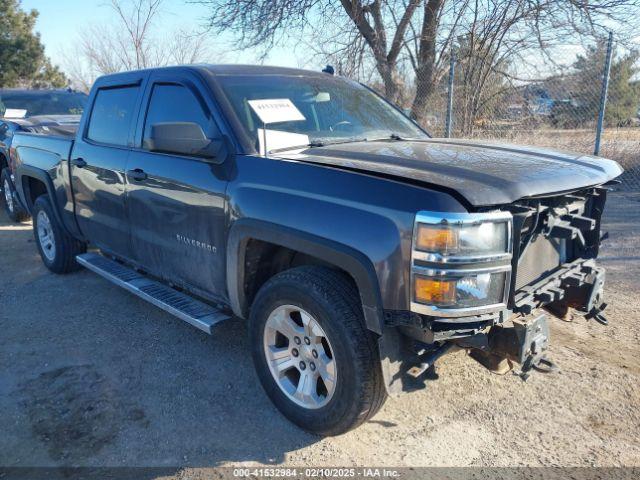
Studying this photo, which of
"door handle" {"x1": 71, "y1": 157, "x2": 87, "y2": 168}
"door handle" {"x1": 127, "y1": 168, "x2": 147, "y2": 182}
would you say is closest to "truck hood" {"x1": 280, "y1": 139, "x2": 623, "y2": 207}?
"door handle" {"x1": 127, "y1": 168, "x2": 147, "y2": 182}

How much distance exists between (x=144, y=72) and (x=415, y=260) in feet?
9.43

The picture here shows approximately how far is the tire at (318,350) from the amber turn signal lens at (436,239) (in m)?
0.55

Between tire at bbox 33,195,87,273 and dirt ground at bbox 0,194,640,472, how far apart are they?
1135 millimetres

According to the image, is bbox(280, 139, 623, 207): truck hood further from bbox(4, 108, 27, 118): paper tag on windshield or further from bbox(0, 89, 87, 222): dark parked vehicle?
bbox(4, 108, 27, 118): paper tag on windshield

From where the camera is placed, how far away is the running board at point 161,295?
333cm

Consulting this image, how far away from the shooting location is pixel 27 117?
834cm

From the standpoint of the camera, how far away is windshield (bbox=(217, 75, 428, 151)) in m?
3.27

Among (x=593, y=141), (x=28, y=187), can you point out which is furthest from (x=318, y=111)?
(x=593, y=141)

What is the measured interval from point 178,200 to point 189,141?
467 mm

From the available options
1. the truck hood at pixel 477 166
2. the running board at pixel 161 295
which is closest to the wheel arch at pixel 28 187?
the running board at pixel 161 295

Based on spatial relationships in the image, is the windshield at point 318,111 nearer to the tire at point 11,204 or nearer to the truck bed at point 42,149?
the truck bed at point 42,149

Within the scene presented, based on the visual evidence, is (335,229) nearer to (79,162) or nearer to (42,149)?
(79,162)

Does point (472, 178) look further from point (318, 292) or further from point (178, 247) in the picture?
point (178, 247)

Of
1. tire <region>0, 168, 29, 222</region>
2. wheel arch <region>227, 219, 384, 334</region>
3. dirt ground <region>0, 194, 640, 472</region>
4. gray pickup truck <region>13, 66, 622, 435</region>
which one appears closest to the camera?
gray pickup truck <region>13, 66, 622, 435</region>
